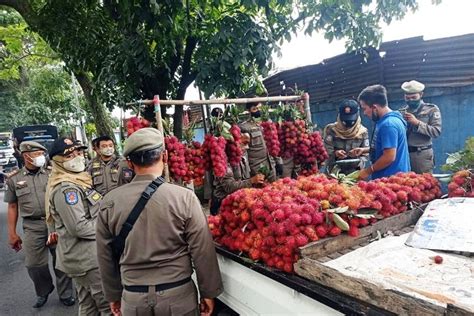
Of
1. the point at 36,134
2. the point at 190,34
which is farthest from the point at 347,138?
the point at 36,134

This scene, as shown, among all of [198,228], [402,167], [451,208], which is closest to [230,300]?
[198,228]

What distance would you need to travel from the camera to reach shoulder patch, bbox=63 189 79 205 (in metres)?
2.65

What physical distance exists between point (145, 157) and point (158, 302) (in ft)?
2.56

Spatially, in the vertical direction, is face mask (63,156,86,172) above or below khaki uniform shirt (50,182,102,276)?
above

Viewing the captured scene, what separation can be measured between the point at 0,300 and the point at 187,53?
398 centimetres

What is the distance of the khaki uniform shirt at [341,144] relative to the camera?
4.20m

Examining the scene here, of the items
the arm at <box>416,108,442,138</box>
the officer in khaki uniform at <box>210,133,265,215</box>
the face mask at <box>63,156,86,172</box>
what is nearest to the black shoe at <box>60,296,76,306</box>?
the face mask at <box>63,156,86,172</box>

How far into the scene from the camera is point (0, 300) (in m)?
4.18

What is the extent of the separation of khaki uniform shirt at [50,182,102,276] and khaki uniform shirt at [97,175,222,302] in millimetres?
870

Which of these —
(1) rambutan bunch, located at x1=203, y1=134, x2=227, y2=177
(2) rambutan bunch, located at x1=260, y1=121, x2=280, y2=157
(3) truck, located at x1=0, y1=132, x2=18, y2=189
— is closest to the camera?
(1) rambutan bunch, located at x1=203, y1=134, x2=227, y2=177

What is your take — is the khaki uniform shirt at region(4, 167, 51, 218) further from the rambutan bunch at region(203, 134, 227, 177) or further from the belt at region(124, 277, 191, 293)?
A: the belt at region(124, 277, 191, 293)

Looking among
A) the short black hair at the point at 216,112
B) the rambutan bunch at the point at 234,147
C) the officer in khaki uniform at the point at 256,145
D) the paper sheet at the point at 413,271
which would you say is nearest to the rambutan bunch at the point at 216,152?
the rambutan bunch at the point at 234,147

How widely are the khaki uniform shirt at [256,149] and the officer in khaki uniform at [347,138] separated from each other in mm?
928

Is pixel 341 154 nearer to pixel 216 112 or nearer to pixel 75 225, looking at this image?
pixel 216 112
